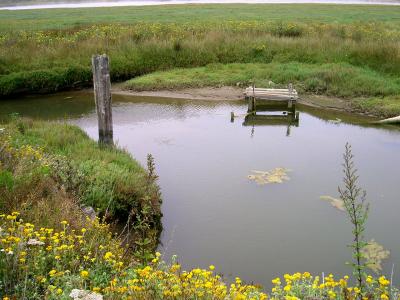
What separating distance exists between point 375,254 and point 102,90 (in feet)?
22.4

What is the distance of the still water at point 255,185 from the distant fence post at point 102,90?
5.80 ft

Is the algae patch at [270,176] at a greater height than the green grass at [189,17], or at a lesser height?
lesser

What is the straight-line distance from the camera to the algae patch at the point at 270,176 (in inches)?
437

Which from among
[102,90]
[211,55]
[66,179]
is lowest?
[66,179]

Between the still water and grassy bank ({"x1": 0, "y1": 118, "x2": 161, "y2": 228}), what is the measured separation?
90 centimetres

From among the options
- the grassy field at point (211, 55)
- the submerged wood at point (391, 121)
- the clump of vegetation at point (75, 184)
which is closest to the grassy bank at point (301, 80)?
the grassy field at point (211, 55)

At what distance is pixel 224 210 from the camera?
970 cm

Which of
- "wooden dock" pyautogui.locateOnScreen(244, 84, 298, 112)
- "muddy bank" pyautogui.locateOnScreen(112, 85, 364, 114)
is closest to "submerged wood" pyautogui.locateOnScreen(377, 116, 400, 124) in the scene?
"muddy bank" pyautogui.locateOnScreen(112, 85, 364, 114)

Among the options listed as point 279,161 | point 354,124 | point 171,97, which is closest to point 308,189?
point 279,161

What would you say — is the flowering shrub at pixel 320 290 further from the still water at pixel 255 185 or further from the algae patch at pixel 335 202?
the algae patch at pixel 335 202

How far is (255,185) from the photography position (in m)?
10.9

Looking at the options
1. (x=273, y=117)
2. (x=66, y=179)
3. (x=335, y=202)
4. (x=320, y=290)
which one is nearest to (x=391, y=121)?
(x=273, y=117)

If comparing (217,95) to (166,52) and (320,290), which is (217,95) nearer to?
A: (166,52)

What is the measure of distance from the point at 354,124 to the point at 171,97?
7486mm
